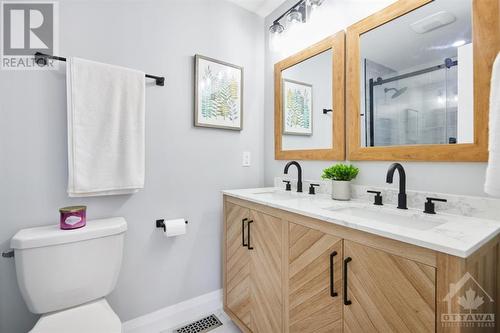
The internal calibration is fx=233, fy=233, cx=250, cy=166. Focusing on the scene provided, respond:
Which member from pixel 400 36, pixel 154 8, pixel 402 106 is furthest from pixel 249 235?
pixel 154 8

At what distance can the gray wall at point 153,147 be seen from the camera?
1.18 metres

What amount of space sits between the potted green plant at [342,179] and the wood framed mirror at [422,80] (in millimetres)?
89

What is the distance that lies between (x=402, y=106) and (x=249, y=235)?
42.9 inches

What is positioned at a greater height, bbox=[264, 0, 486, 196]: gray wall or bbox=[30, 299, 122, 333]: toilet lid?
bbox=[264, 0, 486, 196]: gray wall

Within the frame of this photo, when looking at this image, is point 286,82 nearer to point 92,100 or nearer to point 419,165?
point 419,165

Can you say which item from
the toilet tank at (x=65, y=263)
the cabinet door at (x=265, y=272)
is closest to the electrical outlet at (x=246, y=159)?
the cabinet door at (x=265, y=272)

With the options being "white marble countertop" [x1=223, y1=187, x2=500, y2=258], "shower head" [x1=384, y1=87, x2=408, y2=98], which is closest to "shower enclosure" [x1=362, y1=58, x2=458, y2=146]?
"shower head" [x1=384, y1=87, x2=408, y2=98]

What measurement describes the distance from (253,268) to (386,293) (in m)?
0.76

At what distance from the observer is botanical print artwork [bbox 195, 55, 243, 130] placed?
171 centimetres

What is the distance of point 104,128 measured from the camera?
131 cm

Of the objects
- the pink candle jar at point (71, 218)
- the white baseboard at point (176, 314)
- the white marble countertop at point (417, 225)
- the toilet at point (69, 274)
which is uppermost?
the white marble countertop at point (417, 225)

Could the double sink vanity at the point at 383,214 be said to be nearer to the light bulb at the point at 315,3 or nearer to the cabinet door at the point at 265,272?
the cabinet door at the point at 265,272

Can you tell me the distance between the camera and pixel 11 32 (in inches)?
47.3

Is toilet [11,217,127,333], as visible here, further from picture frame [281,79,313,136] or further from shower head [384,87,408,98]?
shower head [384,87,408,98]
